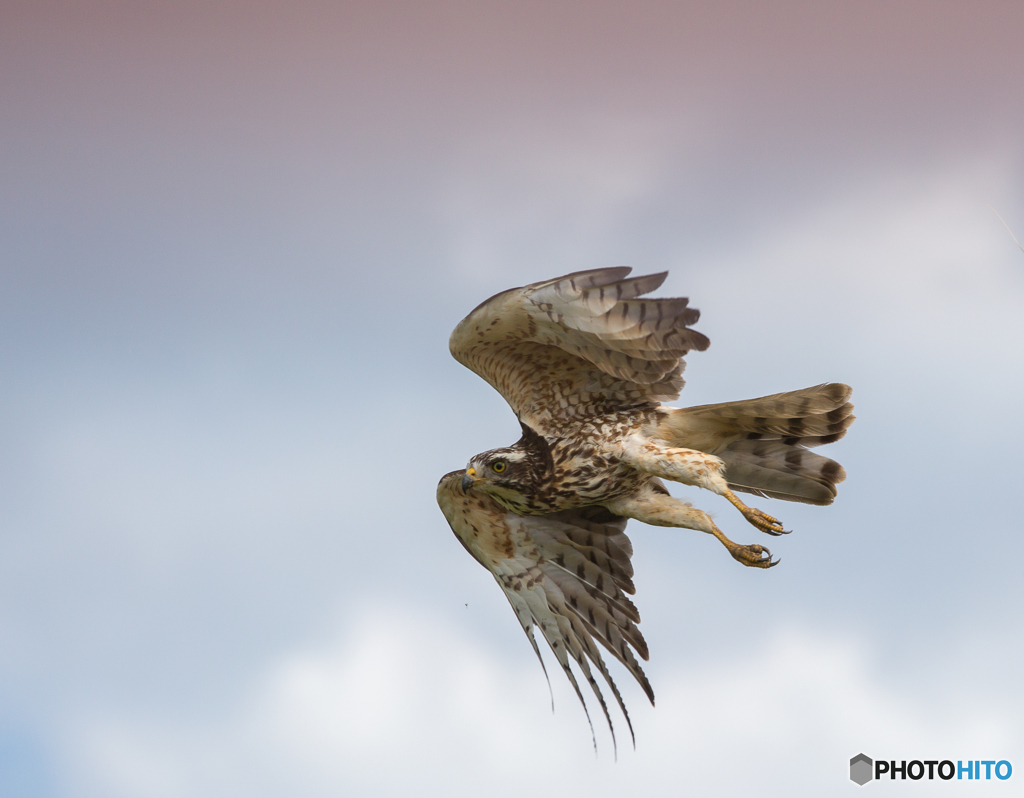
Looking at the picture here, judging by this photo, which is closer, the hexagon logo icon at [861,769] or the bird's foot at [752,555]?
the bird's foot at [752,555]

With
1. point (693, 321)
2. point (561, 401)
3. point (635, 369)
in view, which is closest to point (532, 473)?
point (561, 401)

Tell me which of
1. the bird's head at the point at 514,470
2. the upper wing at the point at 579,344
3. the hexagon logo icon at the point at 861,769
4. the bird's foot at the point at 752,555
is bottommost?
the hexagon logo icon at the point at 861,769

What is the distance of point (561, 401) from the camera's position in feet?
21.4

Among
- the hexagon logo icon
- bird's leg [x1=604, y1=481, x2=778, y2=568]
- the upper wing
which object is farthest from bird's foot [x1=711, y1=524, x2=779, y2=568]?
the hexagon logo icon

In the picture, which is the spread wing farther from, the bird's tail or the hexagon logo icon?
the hexagon logo icon

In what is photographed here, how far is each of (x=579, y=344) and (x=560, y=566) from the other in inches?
79.6

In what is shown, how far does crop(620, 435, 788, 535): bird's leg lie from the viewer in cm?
582

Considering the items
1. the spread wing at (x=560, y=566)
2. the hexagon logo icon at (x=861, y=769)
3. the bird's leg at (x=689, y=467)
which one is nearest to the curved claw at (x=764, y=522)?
the bird's leg at (x=689, y=467)

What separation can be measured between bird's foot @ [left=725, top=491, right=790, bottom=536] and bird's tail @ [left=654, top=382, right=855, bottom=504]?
2.02 feet

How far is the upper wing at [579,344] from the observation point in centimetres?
552

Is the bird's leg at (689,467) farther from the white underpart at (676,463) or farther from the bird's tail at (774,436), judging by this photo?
the bird's tail at (774,436)

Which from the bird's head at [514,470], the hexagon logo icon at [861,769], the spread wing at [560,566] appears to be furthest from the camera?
the hexagon logo icon at [861,769]

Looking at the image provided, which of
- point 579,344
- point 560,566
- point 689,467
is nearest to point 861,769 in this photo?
point 560,566

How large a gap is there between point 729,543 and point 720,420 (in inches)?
31.2
